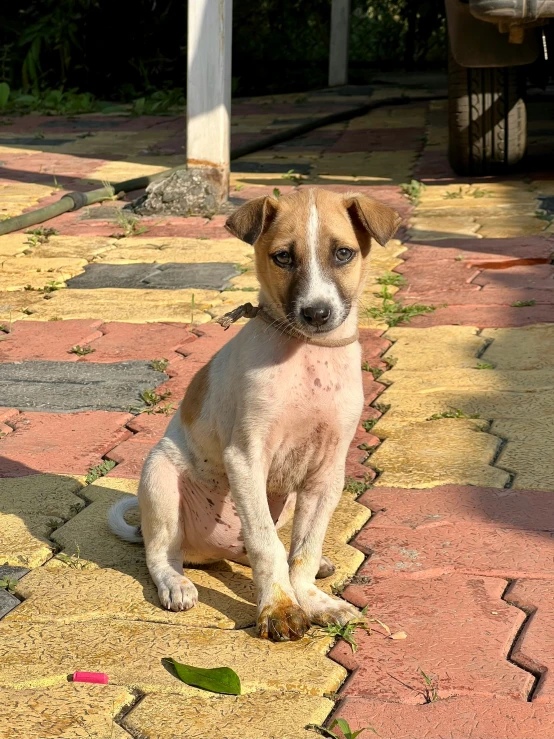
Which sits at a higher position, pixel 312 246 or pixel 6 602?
pixel 312 246

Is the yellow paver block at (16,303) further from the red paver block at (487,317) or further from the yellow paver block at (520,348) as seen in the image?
the yellow paver block at (520,348)

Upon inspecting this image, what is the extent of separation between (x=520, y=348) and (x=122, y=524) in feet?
7.47

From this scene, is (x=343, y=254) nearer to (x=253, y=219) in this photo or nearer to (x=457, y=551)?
(x=253, y=219)

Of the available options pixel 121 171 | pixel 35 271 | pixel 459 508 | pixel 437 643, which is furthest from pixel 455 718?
pixel 121 171

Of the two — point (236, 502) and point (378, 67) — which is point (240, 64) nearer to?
point (378, 67)

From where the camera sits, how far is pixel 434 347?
5.03 metres

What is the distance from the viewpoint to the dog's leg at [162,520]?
3086 mm

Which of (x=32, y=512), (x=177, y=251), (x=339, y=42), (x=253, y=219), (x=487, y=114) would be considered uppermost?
(x=339, y=42)

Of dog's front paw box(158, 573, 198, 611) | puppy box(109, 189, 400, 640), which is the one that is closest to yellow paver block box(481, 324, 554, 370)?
puppy box(109, 189, 400, 640)

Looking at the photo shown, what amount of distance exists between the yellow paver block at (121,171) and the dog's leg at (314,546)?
6015 mm

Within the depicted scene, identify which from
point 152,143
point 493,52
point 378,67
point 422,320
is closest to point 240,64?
point 378,67

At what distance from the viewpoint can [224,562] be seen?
3363 millimetres

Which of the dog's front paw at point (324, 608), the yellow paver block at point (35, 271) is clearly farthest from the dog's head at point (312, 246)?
the yellow paver block at point (35, 271)

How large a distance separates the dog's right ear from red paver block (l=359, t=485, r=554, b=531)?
0.98 m
